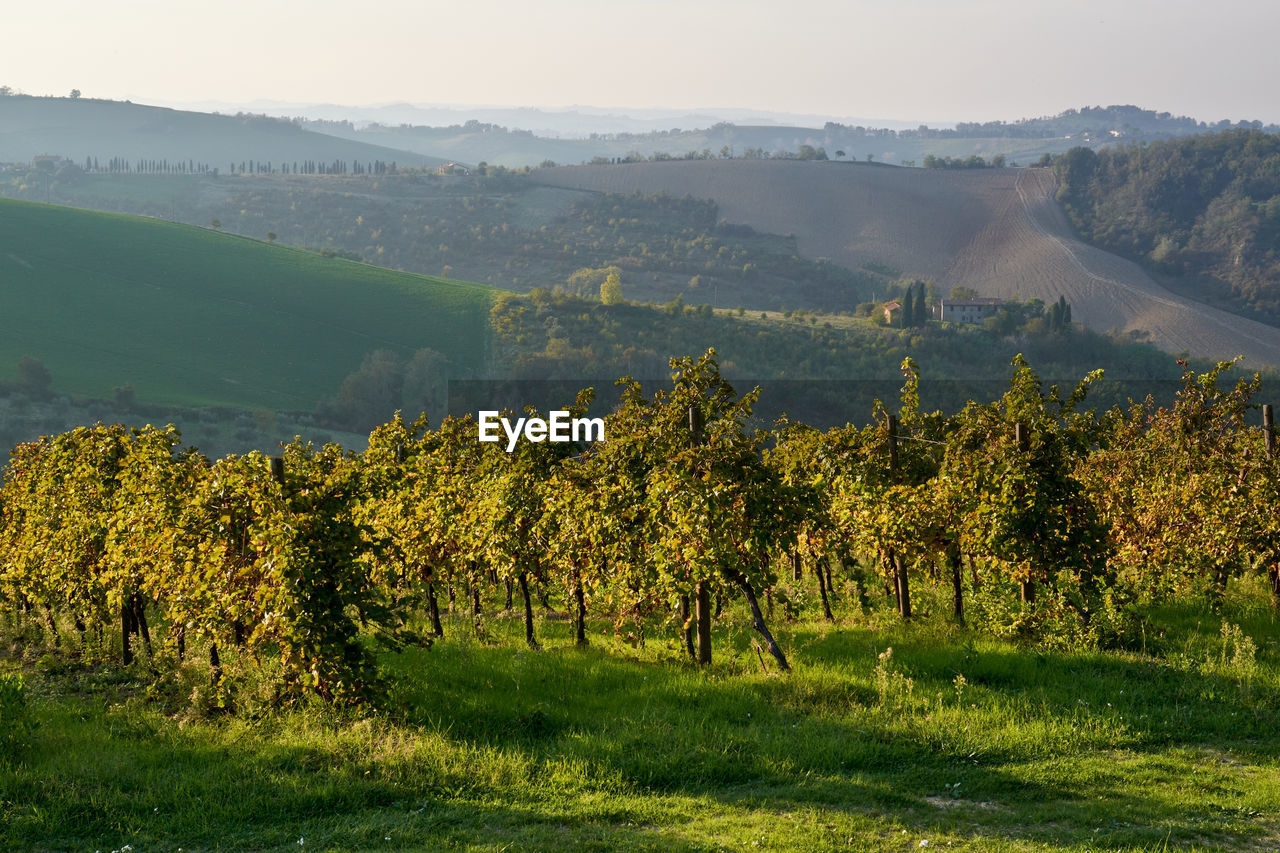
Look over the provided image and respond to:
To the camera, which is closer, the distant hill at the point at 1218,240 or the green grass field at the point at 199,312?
Result: the green grass field at the point at 199,312

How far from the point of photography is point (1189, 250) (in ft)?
595

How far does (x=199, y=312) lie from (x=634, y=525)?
99.4m

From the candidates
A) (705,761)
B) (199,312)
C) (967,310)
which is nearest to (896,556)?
(705,761)

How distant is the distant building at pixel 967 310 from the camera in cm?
15038

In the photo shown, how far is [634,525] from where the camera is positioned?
1437 cm

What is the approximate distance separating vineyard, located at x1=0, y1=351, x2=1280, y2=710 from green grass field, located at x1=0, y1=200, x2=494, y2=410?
70.7 meters

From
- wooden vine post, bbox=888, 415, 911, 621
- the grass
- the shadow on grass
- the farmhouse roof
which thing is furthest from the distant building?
the shadow on grass

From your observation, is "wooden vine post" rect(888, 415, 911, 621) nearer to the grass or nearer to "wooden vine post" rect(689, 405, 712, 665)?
the grass

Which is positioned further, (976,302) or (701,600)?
(976,302)

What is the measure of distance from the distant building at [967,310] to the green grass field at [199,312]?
238 feet

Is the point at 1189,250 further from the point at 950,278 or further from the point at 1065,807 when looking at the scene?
the point at 1065,807

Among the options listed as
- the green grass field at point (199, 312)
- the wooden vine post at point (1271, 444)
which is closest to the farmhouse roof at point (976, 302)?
the green grass field at point (199, 312)

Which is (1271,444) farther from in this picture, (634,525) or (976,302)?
(976,302)

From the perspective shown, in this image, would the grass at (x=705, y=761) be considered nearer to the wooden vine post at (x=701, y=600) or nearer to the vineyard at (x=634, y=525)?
the wooden vine post at (x=701, y=600)
